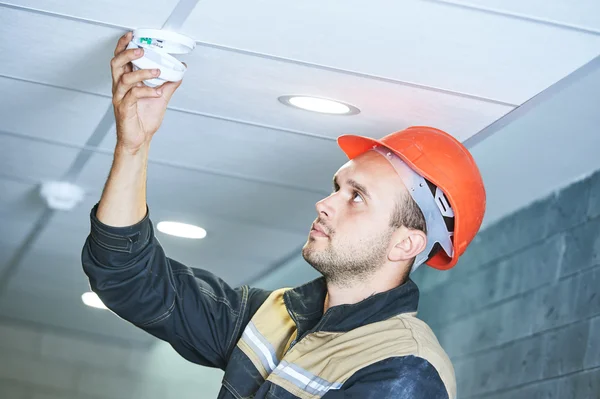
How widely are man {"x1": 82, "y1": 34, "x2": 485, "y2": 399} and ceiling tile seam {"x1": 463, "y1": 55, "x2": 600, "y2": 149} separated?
263 millimetres

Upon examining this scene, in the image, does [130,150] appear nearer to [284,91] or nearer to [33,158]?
[284,91]

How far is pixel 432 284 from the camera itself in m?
4.59

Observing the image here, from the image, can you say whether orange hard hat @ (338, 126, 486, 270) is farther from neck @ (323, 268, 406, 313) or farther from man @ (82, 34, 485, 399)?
neck @ (323, 268, 406, 313)

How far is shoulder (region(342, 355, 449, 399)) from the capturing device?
7.64ft

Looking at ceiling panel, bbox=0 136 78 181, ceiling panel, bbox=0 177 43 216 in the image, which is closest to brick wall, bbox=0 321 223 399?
ceiling panel, bbox=0 177 43 216

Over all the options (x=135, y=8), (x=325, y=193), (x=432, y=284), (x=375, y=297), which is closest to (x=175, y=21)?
(x=135, y=8)

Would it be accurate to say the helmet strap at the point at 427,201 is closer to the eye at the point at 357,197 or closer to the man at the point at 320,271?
the man at the point at 320,271

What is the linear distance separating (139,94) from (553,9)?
99cm

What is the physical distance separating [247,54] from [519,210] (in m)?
1.58

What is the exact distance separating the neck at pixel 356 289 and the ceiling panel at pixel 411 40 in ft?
1.83

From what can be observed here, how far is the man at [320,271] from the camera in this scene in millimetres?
2500

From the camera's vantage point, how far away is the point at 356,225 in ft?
8.92

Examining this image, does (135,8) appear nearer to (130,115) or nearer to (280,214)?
(130,115)

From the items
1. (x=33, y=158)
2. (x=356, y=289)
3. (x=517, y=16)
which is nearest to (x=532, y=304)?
(x=356, y=289)
